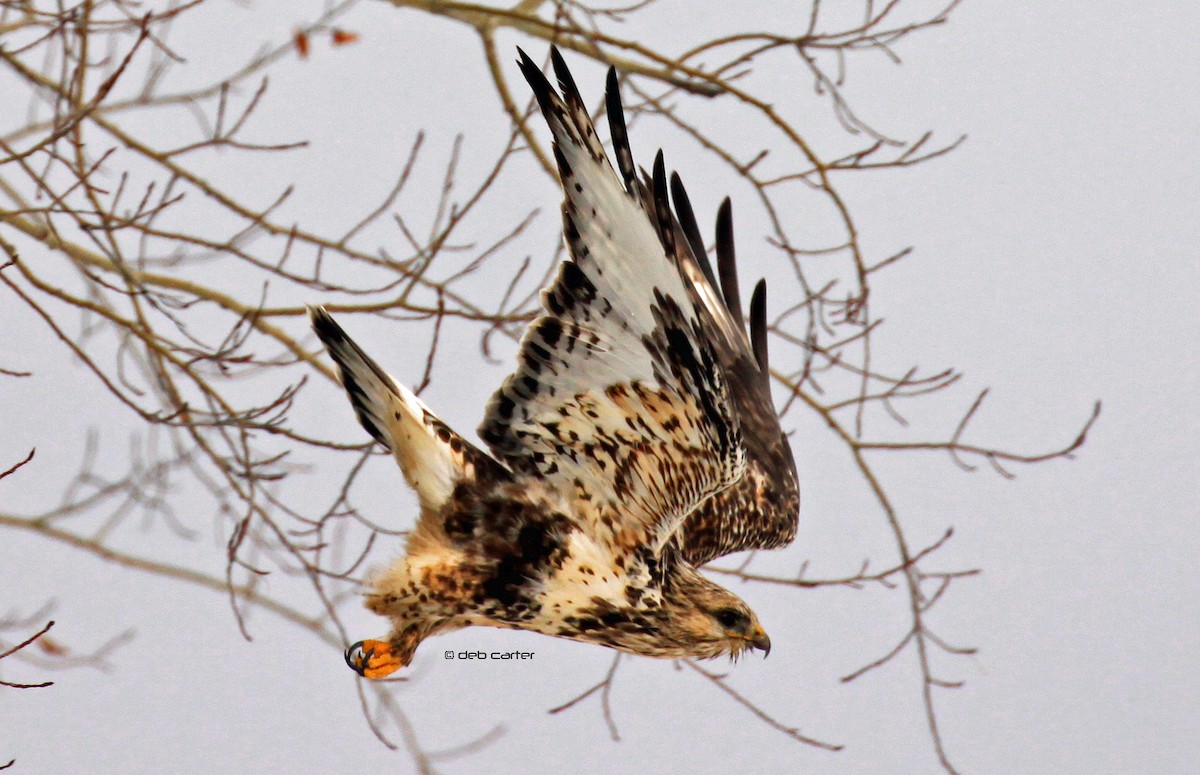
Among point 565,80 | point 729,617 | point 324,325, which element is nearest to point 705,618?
point 729,617

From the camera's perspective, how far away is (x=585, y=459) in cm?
221

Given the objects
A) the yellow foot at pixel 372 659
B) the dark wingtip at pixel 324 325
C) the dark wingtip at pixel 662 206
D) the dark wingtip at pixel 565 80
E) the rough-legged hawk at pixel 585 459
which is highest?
the dark wingtip at pixel 565 80

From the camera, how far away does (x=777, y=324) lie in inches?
115

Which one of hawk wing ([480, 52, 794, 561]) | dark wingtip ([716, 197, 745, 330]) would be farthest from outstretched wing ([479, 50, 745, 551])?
dark wingtip ([716, 197, 745, 330])

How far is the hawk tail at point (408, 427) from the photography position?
215cm

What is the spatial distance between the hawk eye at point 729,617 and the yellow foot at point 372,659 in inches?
21.0

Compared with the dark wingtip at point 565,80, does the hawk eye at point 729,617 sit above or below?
below

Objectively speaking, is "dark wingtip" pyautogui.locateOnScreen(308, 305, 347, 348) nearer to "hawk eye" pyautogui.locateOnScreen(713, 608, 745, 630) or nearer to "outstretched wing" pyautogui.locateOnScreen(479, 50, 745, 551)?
"outstretched wing" pyautogui.locateOnScreen(479, 50, 745, 551)

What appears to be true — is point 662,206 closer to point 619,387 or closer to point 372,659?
point 619,387

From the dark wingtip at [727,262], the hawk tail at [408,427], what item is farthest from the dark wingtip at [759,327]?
the hawk tail at [408,427]

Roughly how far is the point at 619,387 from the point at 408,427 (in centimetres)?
35

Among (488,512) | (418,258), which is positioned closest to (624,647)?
(488,512)

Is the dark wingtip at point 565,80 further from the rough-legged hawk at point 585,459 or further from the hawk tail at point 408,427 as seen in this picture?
the hawk tail at point 408,427

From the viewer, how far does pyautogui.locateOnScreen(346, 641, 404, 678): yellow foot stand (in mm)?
2182
